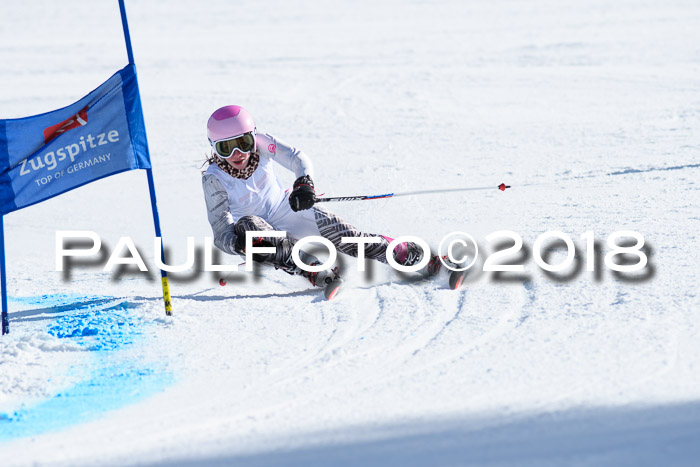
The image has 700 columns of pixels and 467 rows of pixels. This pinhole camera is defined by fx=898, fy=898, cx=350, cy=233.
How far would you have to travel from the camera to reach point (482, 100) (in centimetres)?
1291

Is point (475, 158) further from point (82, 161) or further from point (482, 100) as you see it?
point (82, 161)

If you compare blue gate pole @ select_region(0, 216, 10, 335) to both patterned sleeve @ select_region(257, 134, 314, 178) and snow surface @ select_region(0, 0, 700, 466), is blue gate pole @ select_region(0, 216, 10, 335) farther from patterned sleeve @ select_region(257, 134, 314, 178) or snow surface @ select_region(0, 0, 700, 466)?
patterned sleeve @ select_region(257, 134, 314, 178)

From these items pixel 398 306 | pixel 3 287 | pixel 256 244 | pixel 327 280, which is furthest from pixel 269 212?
pixel 3 287

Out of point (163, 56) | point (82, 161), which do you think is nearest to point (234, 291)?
point (82, 161)

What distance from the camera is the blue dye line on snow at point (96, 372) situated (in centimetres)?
411

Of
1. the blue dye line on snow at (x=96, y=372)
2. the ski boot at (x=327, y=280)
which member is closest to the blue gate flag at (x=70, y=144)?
the blue dye line on snow at (x=96, y=372)

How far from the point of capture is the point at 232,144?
5.67 metres

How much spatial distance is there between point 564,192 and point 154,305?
4060mm

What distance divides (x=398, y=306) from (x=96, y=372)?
68.8 inches

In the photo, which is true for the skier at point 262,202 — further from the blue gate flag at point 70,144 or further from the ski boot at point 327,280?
the blue gate flag at point 70,144

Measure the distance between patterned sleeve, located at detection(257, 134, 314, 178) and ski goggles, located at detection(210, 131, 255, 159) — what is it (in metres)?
0.12

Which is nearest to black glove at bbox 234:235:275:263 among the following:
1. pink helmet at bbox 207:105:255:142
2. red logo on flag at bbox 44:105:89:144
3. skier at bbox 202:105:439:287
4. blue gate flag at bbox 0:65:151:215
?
skier at bbox 202:105:439:287

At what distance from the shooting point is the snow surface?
356 cm

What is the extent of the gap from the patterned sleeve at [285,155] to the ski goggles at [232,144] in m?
0.12
